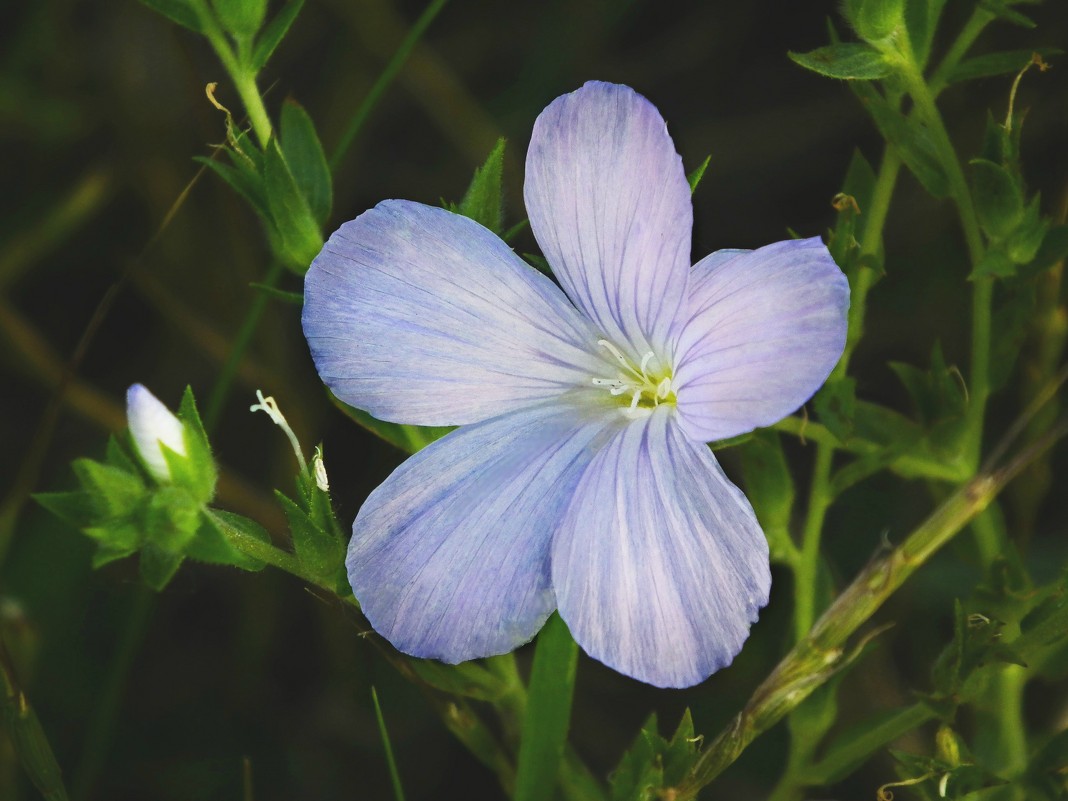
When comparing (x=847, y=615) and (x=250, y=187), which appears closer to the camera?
(x=847, y=615)

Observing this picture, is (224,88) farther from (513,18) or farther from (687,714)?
(687,714)

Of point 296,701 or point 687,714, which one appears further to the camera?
point 296,701

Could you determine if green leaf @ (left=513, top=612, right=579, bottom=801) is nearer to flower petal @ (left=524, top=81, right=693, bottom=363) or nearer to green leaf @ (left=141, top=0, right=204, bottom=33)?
flower petal @ (left=524, top=81, right=693, bottom=363)

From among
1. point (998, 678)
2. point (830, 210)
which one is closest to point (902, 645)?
point (998, 678)

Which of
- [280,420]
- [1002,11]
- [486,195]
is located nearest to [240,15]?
[486,195]

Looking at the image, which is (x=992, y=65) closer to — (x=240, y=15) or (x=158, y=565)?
(x=240, y=15)

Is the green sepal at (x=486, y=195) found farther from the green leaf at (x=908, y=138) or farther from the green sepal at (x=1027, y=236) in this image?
the green sepal at (x=1027, y=236)

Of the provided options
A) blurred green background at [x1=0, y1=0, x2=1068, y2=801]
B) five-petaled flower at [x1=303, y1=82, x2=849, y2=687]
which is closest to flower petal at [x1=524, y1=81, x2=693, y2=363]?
five-petaled flower at [x1=303, y1=82, x2=849, y2=687]
